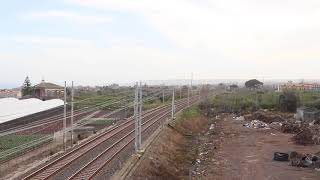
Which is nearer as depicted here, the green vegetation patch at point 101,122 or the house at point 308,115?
the green vegetation patch at point 101,122

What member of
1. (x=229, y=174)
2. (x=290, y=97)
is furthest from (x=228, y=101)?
(x=229, y=174)

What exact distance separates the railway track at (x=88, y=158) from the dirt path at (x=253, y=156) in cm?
540

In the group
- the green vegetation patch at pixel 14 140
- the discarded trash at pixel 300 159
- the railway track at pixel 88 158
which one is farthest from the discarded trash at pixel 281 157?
the green vegetation patch at pixel 14 140

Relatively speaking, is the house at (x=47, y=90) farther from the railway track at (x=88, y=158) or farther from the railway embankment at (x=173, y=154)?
the railway track at (x=88, y=158)

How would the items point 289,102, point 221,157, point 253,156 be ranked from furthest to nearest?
point 289,102, point 253,156, point 221,157

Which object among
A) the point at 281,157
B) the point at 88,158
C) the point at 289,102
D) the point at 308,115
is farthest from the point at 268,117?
the point at 88,158

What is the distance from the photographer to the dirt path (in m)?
25.9

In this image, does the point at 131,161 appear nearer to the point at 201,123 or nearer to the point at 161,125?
the point at 161,125

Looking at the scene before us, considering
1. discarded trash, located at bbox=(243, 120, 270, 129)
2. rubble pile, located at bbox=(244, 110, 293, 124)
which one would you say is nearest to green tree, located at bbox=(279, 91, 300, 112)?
rubble pile, located at bbox=(244, 110, 293, 124)

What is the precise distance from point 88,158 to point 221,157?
1113 centimetres

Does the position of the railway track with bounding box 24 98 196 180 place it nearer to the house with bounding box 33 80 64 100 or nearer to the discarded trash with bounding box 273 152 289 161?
the discarded trash with bounding box 273 152 289 161

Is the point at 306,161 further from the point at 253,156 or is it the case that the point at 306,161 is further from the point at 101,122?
the point at 101,122

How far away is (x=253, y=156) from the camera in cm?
3244

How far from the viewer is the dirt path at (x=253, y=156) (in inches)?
1021
